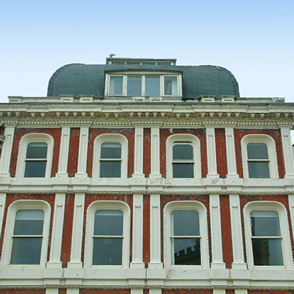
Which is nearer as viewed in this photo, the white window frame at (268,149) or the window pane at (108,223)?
the window pane at (108,223)

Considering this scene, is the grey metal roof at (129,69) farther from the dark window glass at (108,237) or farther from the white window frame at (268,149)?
the dark window glass at (108,237)

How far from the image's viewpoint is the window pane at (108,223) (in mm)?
18875

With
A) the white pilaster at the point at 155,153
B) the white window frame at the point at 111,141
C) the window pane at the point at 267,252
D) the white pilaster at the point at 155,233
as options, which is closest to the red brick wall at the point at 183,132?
the white pilaster at the point at 155,153

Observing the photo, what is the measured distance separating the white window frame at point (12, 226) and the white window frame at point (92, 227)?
5.55 ft

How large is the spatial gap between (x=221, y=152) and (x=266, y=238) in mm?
4250

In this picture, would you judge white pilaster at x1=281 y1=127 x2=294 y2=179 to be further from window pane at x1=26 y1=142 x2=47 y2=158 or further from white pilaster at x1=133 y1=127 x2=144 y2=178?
window pane at x1=26 y1=142 x2=47 y2=158

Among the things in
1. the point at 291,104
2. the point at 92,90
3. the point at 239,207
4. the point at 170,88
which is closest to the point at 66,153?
the point at 92,90

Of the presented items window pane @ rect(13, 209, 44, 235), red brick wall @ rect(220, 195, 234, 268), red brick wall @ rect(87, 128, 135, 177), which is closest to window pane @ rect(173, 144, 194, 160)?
red brick wall @ rect(87, 128, 135, 177)

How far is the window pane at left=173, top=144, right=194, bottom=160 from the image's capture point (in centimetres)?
2042

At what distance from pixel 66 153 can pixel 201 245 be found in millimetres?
7278

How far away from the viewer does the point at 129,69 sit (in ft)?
75.6

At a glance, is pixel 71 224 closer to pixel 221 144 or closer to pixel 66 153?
pixel 66 153

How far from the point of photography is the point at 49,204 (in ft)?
62.2

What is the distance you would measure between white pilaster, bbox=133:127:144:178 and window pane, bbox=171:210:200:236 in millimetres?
2312
